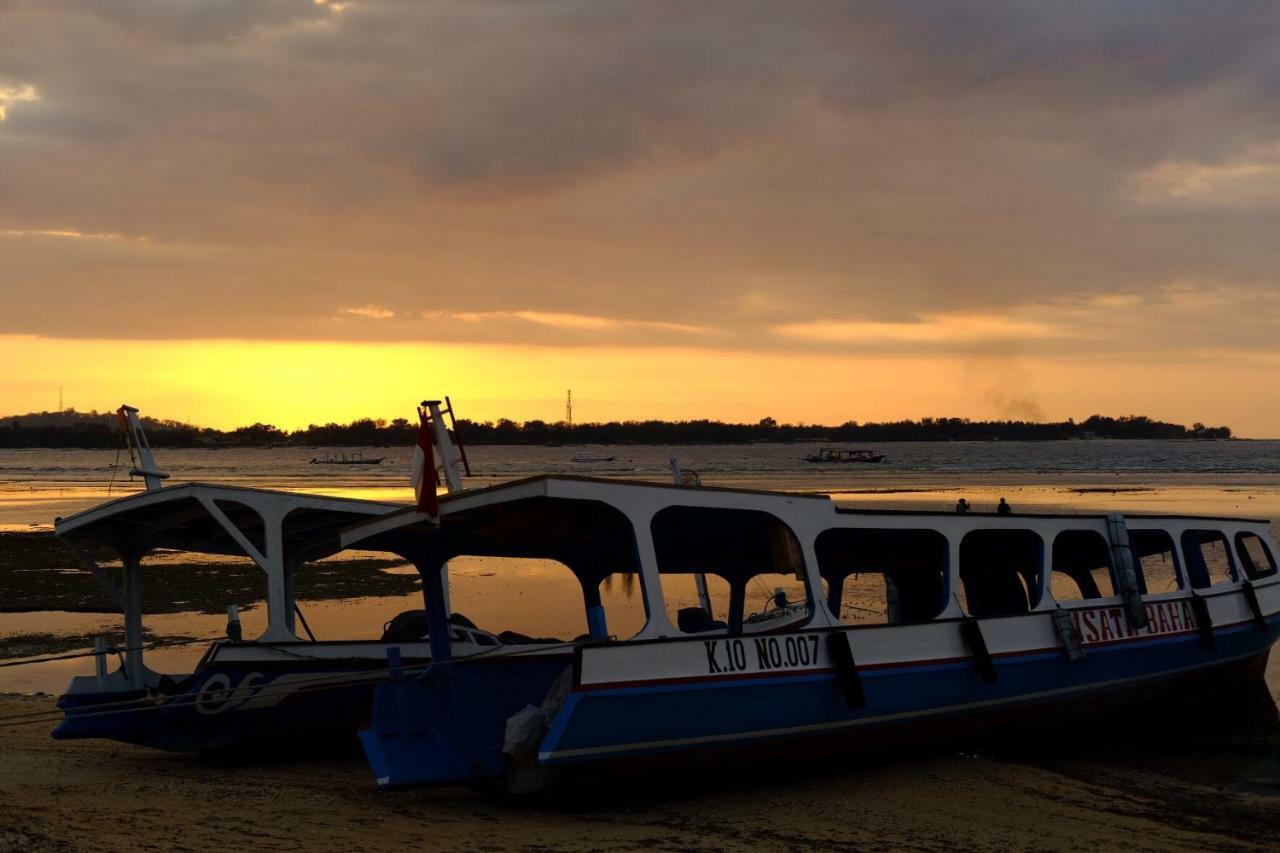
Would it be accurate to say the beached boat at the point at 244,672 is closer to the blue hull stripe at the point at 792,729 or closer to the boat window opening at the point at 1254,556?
the blue hull stripe at the point at 792,729

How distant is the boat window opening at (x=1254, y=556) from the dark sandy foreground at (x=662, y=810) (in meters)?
5.82

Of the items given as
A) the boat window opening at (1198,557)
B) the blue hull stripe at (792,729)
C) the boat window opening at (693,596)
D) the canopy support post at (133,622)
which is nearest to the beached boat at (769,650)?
the blue hull stripe at (792,729)

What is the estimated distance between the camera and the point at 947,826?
11.5 metres

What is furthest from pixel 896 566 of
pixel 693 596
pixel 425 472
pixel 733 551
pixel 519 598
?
pixel 519 598

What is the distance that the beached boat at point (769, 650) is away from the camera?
450 inches

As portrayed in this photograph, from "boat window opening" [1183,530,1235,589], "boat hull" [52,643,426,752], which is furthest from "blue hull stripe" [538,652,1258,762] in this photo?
"boat hull" [52,643,426,752]

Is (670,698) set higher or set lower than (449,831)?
higher

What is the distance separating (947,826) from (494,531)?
5.15 meters

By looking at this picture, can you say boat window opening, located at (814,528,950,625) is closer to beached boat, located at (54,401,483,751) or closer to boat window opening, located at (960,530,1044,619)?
boat window opening, located at (960,530,1044,619)

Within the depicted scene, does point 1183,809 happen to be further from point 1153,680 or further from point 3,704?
point 3,704

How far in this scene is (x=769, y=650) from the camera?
12.3m

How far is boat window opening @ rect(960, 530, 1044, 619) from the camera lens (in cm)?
1744

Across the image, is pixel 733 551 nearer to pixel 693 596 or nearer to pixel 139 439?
→ pixel 139 439

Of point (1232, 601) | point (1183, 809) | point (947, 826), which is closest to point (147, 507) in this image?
point (947, 826)
